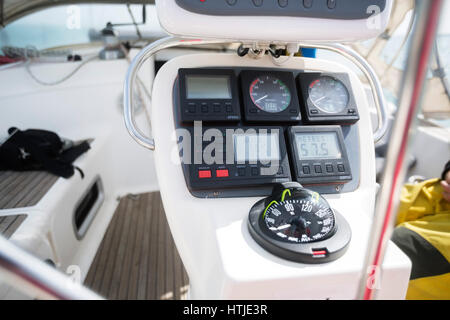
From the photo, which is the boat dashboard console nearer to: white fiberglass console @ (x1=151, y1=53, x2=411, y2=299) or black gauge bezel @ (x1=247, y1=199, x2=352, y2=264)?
white fiberglass console @ (x1=151, y1=53, x2=411, y2=299)

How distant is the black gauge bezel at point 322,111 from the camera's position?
767 millimetres

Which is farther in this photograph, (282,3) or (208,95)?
(208,95)

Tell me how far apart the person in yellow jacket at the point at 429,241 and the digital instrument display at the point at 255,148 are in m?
0.69

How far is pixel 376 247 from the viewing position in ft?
1.00

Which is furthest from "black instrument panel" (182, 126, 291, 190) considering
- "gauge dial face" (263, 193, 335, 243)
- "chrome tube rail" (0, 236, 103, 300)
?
"chrome tube rail" (0, 236, 103, 300)

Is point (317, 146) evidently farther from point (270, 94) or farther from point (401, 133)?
point (401, 133)

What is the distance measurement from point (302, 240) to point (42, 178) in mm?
1507

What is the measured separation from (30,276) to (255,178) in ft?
1.55

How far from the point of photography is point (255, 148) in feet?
2.34

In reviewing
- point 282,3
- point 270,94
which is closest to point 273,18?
point 282,3

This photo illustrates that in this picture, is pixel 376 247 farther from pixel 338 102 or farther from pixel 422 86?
pixel 338 102

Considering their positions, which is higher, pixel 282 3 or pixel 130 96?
pixel 282 3

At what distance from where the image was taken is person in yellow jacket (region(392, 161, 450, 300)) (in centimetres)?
96

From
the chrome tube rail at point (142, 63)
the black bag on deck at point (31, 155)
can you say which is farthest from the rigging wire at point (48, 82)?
the chrome tube rail at point (142, 63)
